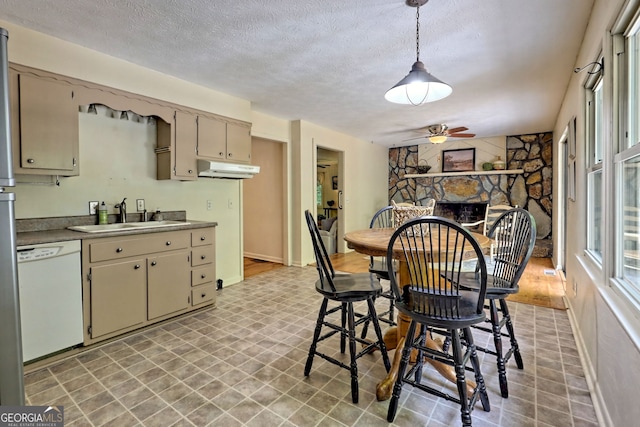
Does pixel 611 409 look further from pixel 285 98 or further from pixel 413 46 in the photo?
pixel 285 98

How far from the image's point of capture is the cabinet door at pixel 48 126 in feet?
7.39

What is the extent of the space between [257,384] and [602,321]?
6.38 feet

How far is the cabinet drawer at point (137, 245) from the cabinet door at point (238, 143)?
121 cm

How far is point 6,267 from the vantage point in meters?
1.01

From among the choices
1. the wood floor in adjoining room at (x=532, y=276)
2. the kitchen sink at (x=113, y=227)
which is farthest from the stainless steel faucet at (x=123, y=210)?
the wood floor in adjoining room at (x=532, y=276)

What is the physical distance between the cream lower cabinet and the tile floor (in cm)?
18

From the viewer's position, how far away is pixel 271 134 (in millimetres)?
4797

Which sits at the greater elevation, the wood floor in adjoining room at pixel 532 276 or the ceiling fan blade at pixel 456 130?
the ceiling fan blade at pixel 456 130

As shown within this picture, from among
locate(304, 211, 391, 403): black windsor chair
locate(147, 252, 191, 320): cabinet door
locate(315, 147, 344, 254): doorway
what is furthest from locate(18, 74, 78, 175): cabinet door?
locate(315, 147, 344, 254): doorway

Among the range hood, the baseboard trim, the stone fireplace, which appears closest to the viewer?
the baseboard trim

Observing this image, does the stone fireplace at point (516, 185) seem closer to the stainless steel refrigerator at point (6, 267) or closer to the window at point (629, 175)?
the window at point (629, 175)

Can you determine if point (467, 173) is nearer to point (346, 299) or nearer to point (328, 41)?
point (328, 41)

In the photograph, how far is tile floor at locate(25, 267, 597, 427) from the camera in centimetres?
167

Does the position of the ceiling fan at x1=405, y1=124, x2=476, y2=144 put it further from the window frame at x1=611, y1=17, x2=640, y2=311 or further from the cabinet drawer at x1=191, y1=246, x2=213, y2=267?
the cabinet drawer at x1=191, y1=246, x2=213, y2=267
